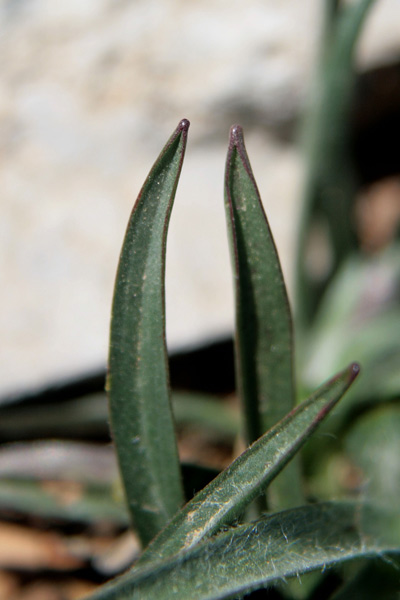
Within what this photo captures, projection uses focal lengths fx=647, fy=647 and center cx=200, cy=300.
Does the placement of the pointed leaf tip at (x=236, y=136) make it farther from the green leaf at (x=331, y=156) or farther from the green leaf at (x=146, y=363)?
the green leaf at (x=331, y=156)

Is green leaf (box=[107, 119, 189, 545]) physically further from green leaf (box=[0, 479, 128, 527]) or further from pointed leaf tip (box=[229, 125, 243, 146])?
green leaf (box=[0, 479, 128, 527])

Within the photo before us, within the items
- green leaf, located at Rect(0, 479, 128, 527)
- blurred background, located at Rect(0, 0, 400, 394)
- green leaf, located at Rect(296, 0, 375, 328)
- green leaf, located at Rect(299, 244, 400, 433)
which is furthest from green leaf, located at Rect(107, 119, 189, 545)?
blurred background, located at Rect(0, 0, 400, 394)

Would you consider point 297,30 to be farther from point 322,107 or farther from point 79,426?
point 79,426

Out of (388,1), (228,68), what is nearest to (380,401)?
(228,68)

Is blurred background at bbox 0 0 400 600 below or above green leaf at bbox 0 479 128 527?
above

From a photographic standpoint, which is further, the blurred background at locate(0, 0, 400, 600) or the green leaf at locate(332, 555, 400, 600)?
the blurred background at locate(0, 0, 400, 600)

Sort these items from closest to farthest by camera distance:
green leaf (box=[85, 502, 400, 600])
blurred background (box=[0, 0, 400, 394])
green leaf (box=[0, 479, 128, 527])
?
green leaf (box=[85, 502, 400, 600]) < green leaf (box=[0, 479, 128, 527]) < blurred background (box=[0, 0, 400, 394])
